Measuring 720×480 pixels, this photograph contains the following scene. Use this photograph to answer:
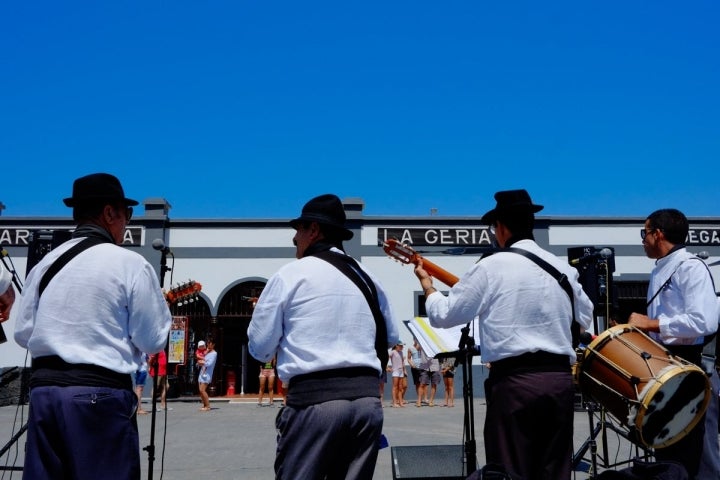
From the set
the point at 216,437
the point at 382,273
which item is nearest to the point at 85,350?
the point at 216,437

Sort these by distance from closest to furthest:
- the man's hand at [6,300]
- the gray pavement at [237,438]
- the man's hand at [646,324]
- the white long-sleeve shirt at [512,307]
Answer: the white long-sleeve shirt at [512,307] → the man's hand at [6,300] → the man's hand at [646,324] → the gray pavement at [237,438]

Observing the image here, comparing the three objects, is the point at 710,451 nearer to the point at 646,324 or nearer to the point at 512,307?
the point at 646,324

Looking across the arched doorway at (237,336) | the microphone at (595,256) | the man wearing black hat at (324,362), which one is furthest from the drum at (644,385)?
the arched doorway at (237,336)

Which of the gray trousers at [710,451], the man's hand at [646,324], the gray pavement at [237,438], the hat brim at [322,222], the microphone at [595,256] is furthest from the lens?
the gray pavement at [237,438]

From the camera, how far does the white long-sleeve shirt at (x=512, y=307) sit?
3441mm

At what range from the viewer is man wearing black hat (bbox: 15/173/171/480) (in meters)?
2.91

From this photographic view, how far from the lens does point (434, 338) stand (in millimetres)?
4898

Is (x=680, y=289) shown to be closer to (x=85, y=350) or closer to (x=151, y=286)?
(x=151, y=286)

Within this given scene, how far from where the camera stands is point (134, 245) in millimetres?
20812

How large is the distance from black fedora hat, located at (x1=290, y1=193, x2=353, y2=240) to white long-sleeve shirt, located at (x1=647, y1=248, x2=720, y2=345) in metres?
2.37

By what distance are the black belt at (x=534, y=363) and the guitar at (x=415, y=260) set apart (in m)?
Result: 0.93

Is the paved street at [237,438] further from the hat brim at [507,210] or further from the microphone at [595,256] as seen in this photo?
the hat brim at [507,210]

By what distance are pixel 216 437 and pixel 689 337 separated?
26.3 feet

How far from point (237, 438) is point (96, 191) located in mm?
7836
